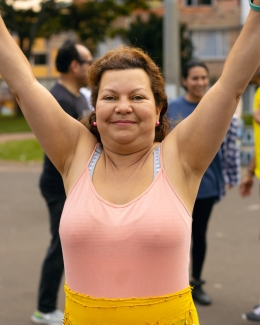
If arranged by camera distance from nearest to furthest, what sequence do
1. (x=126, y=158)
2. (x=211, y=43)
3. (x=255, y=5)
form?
1. (x=255, y=5)
2. (x=126, y=158)
3. (x=211, y=43)

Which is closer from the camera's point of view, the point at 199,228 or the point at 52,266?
the point at 52,266

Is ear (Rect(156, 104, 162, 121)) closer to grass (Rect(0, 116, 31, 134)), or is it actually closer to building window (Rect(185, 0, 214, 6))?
grass (Rect(0, 116, 31, 134))

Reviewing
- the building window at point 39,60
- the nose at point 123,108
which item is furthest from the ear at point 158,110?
the building window at point 39,60

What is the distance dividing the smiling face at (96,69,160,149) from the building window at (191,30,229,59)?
129 ft

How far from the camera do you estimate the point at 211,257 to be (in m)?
6.14

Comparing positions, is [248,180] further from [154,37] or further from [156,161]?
[154,37]

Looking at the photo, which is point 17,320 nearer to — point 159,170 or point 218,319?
point 218,319

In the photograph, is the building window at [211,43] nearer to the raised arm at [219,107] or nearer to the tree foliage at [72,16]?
the tree foliage at [72,16]

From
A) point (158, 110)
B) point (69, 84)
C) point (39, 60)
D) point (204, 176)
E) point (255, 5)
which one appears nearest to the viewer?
point (255, 5)

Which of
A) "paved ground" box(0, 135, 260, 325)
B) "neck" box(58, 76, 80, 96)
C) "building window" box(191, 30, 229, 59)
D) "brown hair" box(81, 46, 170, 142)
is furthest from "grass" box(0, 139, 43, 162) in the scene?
"building window" box(191, 30, 229, 59)

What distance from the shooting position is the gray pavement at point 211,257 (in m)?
4.82

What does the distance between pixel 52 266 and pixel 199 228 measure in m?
1.29

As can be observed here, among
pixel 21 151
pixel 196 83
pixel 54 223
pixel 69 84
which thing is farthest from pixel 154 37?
pixel 54 223

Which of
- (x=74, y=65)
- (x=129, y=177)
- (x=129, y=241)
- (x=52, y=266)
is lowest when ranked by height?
(x=52, y=266)
